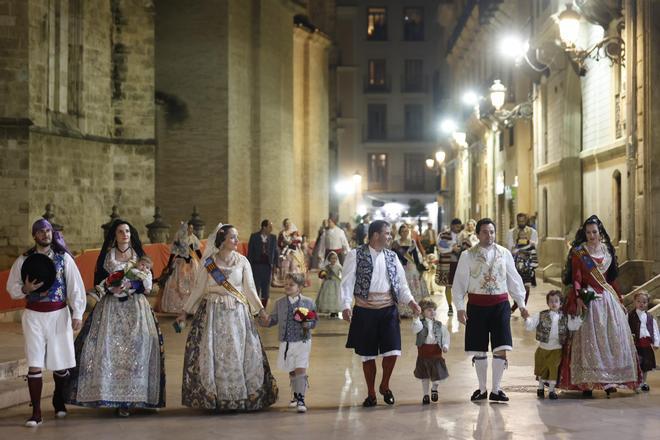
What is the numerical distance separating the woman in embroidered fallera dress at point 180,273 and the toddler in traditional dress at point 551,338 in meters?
9.63

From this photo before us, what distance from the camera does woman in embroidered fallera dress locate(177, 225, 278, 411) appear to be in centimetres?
973

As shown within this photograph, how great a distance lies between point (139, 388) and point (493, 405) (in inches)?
127

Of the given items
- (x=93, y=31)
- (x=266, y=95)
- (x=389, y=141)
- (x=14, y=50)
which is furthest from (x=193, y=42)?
(x=389, y=141)

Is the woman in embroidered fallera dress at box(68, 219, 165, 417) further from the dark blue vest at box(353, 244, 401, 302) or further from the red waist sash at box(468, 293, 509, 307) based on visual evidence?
the red waist sash at box(468, 293, 509, 307)

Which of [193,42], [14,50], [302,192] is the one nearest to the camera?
[14,50]

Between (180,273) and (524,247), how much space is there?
19.9ft

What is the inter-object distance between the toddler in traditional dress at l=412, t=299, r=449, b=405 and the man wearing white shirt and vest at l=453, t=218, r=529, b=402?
27 cm

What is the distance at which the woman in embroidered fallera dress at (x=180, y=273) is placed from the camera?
19516 millimetres

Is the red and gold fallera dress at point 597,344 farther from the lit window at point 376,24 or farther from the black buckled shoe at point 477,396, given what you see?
the lit window at point 376,24

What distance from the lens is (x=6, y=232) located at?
23016 millimetres

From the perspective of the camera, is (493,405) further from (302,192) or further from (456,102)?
(456,102)

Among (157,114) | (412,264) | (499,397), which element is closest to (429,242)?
(157,114)

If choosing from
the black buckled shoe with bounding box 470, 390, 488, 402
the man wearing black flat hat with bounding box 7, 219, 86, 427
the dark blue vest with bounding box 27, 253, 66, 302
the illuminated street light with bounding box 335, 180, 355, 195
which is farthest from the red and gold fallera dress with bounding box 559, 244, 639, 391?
the illuminated street light with bounding box 335, 180, 355, 195

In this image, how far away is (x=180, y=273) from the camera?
64.4 ft
